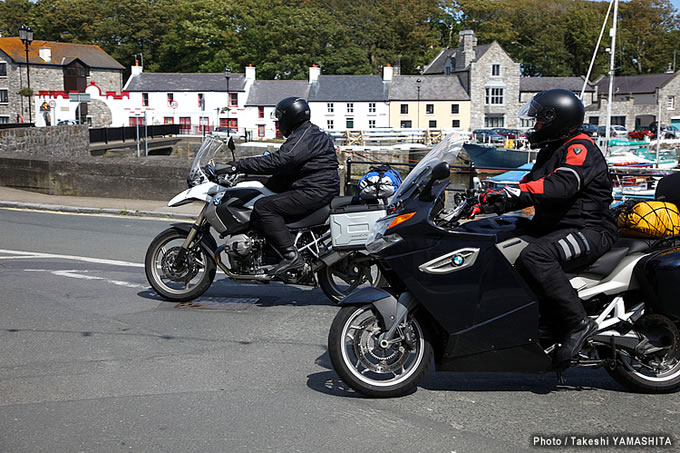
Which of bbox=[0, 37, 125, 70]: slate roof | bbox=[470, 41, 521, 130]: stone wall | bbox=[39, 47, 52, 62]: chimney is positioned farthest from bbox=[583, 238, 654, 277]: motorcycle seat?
bbox=[39, 47, 52, 62]: chimney

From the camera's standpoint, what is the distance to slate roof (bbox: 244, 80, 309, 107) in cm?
8569

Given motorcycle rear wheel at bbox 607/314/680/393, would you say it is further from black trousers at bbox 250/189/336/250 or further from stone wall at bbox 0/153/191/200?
stone wall at bbox 0/153/191/200

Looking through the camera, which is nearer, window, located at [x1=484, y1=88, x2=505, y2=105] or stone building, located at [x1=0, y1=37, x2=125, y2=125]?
stone building, located at [x1=0, y1=37, x2=125, y2=125]

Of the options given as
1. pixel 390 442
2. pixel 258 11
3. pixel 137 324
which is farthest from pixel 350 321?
pixel 258 11

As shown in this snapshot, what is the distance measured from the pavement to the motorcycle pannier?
809cm

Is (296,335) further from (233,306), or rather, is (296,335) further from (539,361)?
(539,361)

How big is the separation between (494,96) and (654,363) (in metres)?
89.9

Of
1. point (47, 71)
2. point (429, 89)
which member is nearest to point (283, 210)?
point (429, 89)

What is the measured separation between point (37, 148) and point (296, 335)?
27.9 m

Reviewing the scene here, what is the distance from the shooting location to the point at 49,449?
157 inches

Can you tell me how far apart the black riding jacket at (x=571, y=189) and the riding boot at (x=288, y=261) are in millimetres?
2664

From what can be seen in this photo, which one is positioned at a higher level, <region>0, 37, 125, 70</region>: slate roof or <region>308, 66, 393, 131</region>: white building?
<region>0, 37, 125, 70</region>: slate roof

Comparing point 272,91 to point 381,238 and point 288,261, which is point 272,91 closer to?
point 288,261

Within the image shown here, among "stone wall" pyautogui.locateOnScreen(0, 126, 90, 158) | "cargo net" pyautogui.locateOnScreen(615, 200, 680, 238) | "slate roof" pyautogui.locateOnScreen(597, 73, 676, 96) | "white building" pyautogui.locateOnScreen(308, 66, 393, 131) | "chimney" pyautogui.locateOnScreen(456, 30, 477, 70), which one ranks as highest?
"chimney" pyautogui.locateOnScreen(456, 30, 477, 70)
